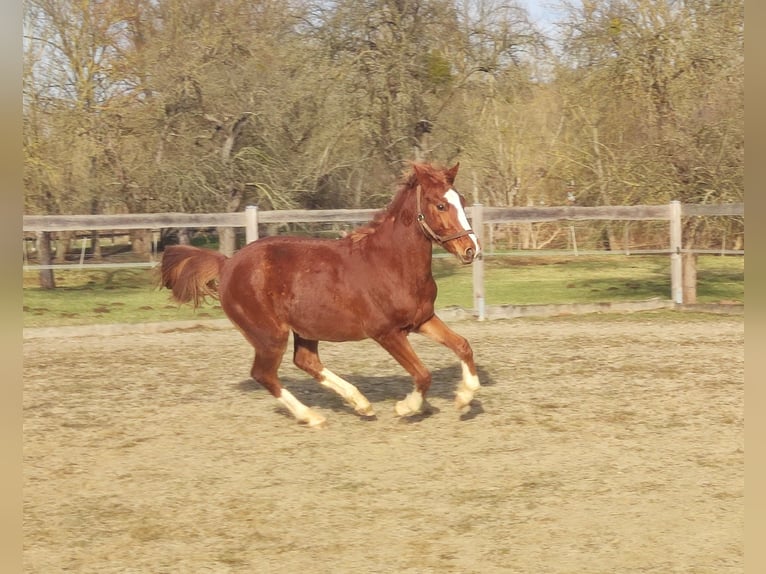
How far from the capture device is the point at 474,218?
1112 centimetres

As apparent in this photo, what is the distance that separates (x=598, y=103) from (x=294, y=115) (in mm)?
6227

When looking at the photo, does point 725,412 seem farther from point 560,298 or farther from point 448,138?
point 448,138

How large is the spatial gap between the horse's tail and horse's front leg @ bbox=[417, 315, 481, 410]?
66.8 inches

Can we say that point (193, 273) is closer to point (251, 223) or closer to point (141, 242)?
point (251, 223)

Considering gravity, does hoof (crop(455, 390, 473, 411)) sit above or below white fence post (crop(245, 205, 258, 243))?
below

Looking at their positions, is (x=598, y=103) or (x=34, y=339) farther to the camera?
(x=598, y=103)

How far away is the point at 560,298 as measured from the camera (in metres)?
14.0

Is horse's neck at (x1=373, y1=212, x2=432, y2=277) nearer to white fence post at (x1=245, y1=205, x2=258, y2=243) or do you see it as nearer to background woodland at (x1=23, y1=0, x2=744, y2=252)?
white fence post at (x1=245, y1=205, x2=258, y2=243)

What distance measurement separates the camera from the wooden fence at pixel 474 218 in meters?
10.7

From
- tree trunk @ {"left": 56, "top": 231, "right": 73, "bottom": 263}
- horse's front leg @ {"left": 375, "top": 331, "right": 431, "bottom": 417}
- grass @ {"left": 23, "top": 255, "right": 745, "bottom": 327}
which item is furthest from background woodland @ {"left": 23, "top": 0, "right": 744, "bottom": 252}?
horse's front leg @ {"left": 375, "top": 331, "right": 431, "bottom": 417}

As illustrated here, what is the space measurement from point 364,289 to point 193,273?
1476mm

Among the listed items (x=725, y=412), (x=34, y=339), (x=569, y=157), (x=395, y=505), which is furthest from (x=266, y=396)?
(x=569, y=157)

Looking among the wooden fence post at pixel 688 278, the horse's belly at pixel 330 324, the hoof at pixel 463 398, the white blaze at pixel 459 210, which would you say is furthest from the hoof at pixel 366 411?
the wooden fence post at pixel 688 278

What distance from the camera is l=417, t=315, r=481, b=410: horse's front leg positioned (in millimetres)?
5340
